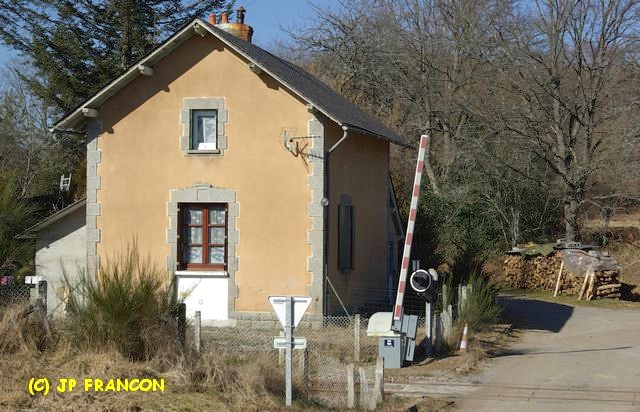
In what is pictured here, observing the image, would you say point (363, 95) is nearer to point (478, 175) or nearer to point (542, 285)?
point (478, 175)

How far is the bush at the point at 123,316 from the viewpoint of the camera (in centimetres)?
1040

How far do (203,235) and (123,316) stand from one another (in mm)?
7743

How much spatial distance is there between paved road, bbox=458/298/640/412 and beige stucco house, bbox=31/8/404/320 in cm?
435

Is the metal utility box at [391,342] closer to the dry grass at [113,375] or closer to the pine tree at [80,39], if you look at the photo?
the dry grass at [113,375]

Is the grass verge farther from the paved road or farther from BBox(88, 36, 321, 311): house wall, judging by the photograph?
BBox(88, 36, 321, 311): house wall

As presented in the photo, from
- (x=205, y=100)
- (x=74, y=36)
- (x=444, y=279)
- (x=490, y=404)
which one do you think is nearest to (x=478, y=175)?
(x=444, y=279)

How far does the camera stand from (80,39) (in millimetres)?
32062

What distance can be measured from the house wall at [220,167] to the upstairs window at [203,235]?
383 millimetres

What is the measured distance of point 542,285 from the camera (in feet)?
98.5

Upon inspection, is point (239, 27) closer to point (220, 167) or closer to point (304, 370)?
point (220, 167)

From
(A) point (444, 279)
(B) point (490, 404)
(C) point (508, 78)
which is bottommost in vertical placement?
(B) point (490, 404)

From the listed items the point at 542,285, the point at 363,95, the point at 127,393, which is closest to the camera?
the point at 127,393

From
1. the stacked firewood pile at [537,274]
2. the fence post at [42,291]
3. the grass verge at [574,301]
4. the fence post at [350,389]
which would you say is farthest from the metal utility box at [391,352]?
the stacked firewood pile at [537,274]

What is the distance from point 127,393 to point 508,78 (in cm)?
2417
